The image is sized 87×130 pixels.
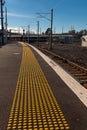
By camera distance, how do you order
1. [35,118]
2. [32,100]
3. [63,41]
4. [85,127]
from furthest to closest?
1. [63,41]
2. [32,100]
3. [35,118]
4. [85,127]

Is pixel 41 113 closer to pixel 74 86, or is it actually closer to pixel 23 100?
pixel 23 100

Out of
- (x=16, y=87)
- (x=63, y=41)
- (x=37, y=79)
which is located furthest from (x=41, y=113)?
(x=63, y=41)

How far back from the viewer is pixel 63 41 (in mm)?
98312

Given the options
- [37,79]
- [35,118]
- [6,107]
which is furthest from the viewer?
[37,79]

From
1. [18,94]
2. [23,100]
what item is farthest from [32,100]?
[18,94]

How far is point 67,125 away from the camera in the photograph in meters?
5.83

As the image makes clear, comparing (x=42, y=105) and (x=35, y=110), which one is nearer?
(x=35, y=110)

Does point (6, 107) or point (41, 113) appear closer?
point (41, 113)

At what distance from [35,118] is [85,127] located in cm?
135

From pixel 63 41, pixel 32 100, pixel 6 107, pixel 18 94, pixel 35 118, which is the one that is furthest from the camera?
pixel 63 41

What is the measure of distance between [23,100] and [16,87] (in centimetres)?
193

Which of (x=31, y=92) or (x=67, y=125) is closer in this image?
(x=67, y=125)

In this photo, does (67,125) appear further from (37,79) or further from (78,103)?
(37,79)

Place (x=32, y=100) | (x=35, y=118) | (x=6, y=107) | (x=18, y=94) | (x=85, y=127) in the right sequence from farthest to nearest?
(x=18, y=94)
(x=32, y=100)
(x=6, y=107)
(x=35, y=118)
(x=85, y=127)
